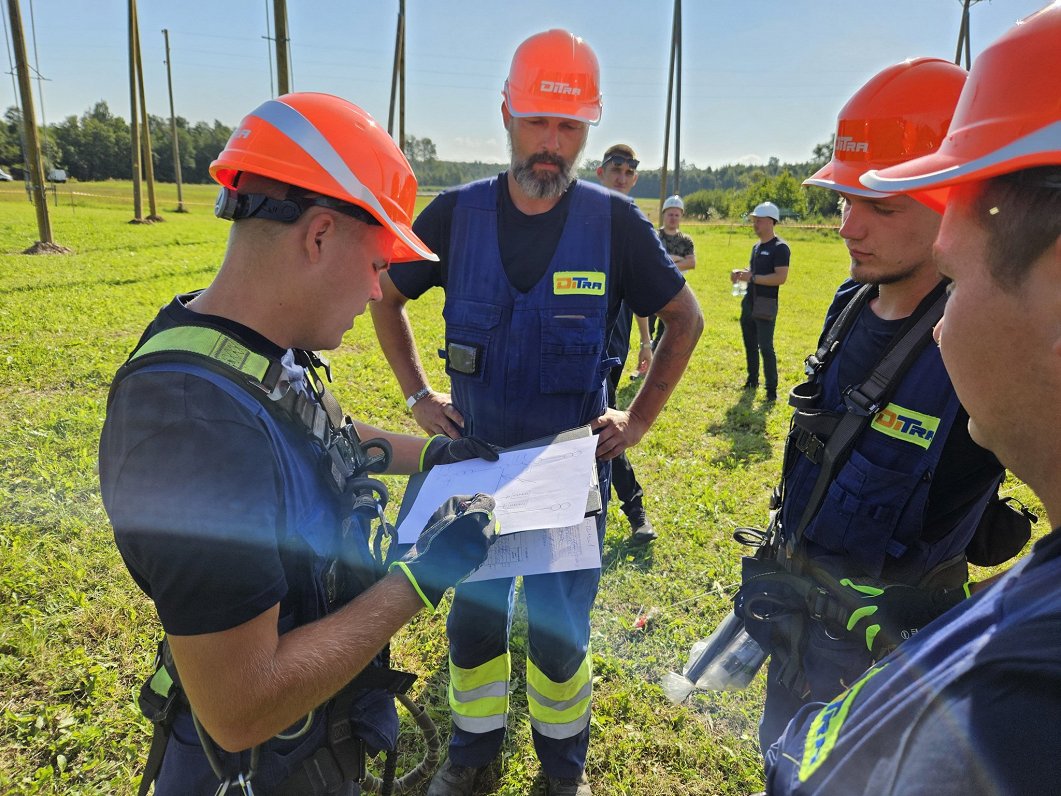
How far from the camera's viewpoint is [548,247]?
2.36 metres

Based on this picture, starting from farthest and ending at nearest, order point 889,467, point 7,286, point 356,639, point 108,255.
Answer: point 108,255, point 7,286, point 889,467, point 356,639

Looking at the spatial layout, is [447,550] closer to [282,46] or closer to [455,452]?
[455,452]

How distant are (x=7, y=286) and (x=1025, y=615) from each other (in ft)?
48.8

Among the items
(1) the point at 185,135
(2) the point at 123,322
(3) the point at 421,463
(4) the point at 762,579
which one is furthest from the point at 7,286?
(1) the point at 185,135

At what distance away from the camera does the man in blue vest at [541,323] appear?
2342 mm

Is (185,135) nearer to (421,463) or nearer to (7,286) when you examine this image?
(7,286)

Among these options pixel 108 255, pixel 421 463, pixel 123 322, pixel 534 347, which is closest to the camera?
pixel 421 463

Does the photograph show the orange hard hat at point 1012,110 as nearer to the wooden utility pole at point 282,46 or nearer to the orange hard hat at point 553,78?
the orange hard hat at point 553,78

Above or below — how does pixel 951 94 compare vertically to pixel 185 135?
below

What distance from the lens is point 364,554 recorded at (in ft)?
5.24

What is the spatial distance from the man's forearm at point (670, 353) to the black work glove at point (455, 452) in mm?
745

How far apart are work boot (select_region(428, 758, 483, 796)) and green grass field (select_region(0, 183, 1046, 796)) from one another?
149 mm

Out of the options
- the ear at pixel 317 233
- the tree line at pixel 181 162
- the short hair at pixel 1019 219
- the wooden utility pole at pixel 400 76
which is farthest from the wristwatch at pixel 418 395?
the tree line at pixel 181 162

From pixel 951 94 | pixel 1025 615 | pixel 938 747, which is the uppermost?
pixel 951 94
